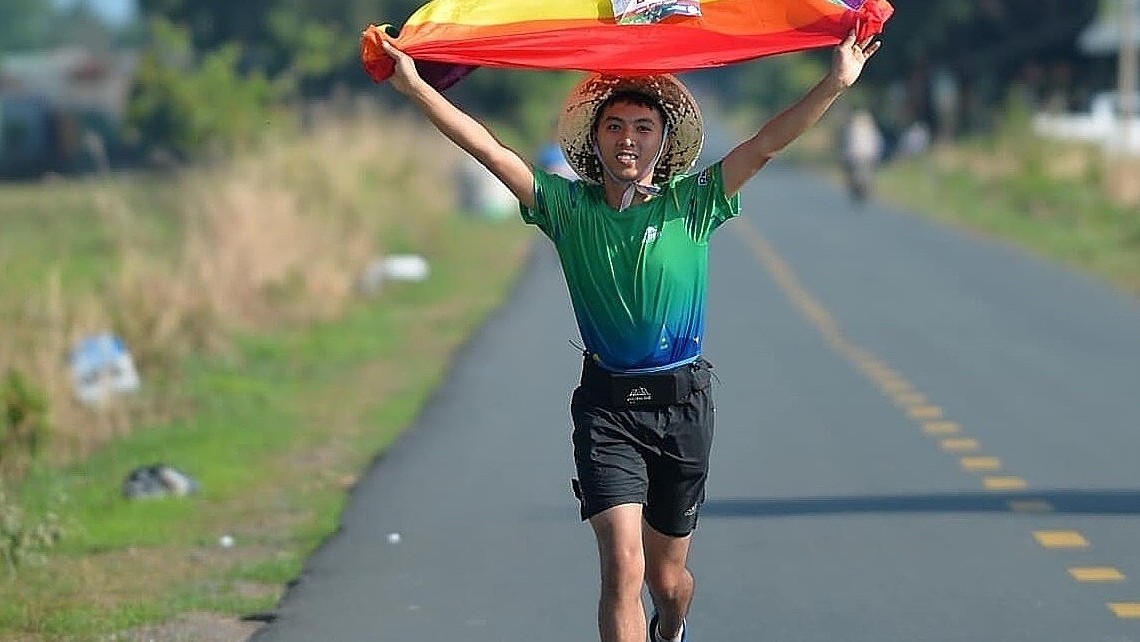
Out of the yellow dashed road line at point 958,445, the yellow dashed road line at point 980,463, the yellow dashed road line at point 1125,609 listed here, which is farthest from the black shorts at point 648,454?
the yellow dashed road line at point 958,445

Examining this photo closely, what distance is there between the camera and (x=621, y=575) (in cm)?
613

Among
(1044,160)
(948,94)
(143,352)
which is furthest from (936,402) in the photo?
(948,94)

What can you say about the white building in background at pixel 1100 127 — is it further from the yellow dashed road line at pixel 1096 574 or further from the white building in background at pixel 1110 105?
the yellow dashed road line at pixel 1096 574

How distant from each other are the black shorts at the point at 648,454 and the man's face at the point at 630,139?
0.59 metres

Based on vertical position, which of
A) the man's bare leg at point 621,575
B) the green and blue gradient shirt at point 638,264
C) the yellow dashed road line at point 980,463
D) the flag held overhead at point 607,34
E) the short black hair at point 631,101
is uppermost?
the flag held overhead at point 607,34

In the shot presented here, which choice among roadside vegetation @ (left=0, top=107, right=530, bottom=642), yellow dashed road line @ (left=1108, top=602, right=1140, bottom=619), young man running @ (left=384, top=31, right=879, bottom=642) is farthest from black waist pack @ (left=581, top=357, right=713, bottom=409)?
roadside vegetation @ (left=0, top=107, right=530, bottom=642)

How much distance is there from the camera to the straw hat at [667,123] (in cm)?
639

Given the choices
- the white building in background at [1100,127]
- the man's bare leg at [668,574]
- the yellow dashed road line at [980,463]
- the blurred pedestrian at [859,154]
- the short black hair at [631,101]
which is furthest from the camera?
the white building in background at [1100,127]

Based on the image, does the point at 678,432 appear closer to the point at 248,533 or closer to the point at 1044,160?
the point at 248,533

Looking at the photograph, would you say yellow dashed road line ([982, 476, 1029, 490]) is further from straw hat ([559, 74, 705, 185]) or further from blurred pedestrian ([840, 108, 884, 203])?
blurred pedestrian ([840, 108, 884, 203])

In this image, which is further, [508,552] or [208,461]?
[208,461]

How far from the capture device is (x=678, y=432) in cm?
634

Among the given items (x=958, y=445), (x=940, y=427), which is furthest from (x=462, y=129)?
(x=940, y=427)

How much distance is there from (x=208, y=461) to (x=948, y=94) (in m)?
44.2
